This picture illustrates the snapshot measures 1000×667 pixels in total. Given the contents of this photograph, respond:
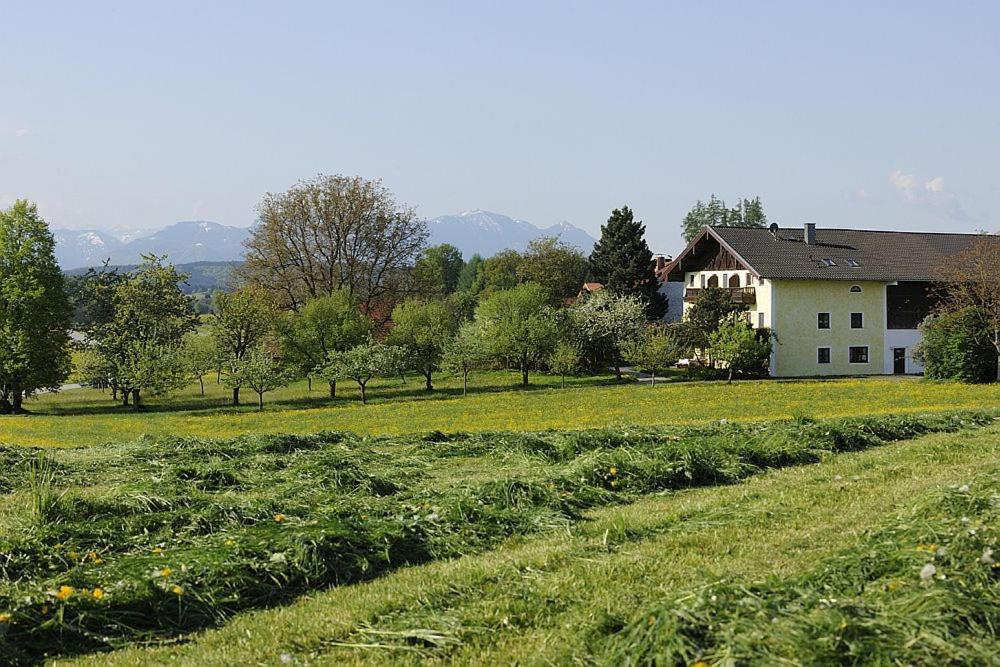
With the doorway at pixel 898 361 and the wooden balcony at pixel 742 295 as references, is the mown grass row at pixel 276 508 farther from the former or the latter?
the doorway at pixel 898 361

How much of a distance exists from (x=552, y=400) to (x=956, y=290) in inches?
891

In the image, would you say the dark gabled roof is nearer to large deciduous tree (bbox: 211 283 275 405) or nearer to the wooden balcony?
the wooden balcony

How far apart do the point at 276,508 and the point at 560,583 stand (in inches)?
142

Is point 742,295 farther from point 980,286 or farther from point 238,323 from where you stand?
point 238,323

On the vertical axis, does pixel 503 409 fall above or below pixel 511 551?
below

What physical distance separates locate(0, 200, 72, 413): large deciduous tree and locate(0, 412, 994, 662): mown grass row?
3057 centimetres

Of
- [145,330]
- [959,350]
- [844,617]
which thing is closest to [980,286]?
[959,350]

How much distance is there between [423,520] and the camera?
8.93m

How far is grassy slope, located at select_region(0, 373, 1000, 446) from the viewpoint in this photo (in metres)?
28.5

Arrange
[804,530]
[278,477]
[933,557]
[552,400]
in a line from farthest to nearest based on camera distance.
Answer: [552,400]
[278,477]
[804,530]
[933,557]

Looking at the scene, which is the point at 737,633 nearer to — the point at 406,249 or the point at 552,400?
the point at 552,400

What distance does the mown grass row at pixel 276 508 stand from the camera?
658cm

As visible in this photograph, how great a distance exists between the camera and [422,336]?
48531 millimetres

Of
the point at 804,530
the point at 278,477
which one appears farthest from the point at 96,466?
the point at 804,530
